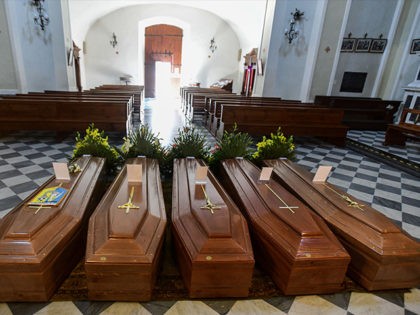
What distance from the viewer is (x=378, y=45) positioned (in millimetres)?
→ 8352

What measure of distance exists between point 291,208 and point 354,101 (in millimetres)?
7737

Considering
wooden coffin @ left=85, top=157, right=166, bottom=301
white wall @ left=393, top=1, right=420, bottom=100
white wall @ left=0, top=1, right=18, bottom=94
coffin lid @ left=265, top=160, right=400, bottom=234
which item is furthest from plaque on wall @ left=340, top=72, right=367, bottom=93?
white wall @ left=0, top=1, right=18, bottom=94

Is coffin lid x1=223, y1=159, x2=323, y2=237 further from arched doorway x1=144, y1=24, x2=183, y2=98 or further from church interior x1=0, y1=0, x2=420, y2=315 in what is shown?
arched doorway x1=144, y1=24, x2=183, y2=98

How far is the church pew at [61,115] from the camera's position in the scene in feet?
14.4

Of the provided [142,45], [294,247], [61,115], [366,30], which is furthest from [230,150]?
[142,45]

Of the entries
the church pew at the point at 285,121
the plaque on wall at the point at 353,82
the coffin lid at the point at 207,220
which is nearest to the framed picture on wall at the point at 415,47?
the plaque on wall at the point at 353,82

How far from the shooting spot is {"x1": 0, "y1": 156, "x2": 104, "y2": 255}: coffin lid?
3.86 ft

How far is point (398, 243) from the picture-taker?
4.69 ft

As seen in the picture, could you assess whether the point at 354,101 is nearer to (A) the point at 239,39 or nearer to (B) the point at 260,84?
(B) the point at 260,84

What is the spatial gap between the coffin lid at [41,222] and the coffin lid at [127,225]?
0.47 ft

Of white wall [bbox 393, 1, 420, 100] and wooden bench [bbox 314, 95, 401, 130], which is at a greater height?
white wall [bbox 393, 1, 420, 100]

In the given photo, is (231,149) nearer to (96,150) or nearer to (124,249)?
(96,150)

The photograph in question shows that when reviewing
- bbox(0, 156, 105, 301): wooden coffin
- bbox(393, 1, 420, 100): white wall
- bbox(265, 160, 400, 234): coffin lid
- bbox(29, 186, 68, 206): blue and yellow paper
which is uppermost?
bbox(393, 1, 420, 100): white wall

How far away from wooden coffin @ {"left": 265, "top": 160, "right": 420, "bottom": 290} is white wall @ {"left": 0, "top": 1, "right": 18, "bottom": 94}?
24.0ft
